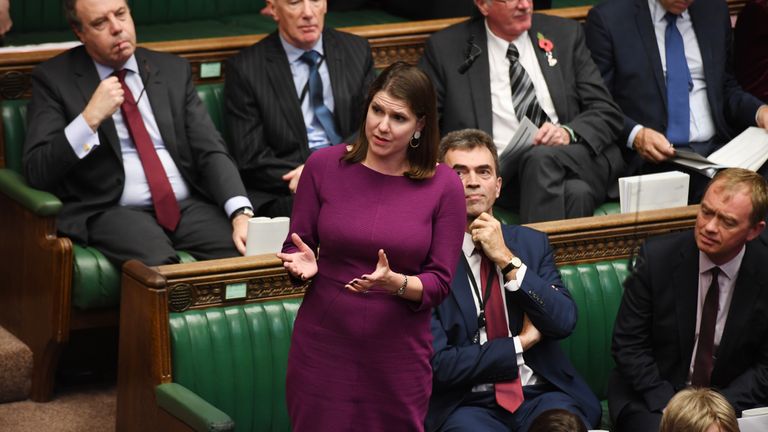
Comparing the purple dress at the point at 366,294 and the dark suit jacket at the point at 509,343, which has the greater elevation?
the purple dress at the point at 366,294

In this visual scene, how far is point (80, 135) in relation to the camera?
11.7ft

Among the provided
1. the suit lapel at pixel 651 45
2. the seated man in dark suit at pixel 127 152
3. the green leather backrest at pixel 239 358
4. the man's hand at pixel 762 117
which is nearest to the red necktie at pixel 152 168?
the seated man in dark suit at pixel 127 152

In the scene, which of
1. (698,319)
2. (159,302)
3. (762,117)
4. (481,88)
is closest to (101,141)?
(159,302)

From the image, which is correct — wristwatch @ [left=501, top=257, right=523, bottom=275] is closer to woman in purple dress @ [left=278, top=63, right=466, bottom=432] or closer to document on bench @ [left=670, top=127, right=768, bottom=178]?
woman in purple dress @ [left=278, top=63, right=466, bottom=432]

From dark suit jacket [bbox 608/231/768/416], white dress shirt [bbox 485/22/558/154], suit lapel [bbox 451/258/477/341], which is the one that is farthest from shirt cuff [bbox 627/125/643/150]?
suit lapel [bbox 451/258/477/341]

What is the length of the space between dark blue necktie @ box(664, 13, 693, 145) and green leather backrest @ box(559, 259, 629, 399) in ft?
3.36

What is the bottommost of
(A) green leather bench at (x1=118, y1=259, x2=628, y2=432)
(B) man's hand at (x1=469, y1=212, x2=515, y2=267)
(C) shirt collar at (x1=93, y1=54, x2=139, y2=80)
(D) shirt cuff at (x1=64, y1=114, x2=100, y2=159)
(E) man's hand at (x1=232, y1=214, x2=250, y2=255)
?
(A) green leather bench at (x1=118, y1=259, x2=628, y2=432)

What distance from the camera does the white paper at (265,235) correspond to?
3.34m

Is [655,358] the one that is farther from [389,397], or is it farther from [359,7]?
[359,7]

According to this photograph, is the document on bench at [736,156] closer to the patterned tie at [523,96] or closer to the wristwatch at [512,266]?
the patterned tie at [523,96]

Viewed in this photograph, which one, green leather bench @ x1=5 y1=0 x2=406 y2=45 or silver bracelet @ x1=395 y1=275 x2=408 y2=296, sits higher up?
green leather bench @ x1=5 y1=0 x2=406 y2=45

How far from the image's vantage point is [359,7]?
552cm

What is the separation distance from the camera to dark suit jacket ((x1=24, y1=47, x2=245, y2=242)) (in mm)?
3598

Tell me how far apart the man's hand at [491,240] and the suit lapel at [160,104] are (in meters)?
1.05
